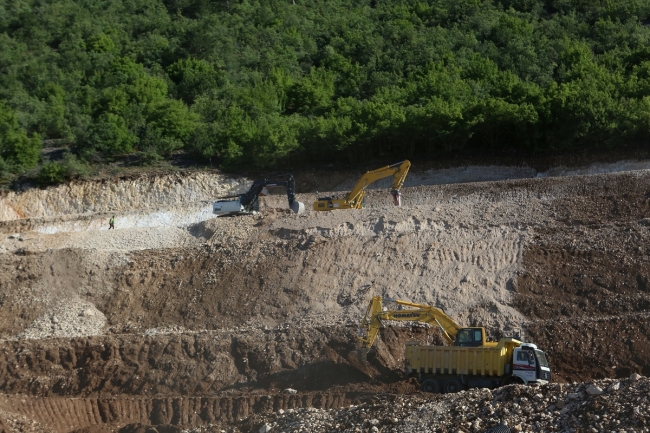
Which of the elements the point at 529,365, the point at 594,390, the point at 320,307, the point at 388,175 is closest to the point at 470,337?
the point at 529,365

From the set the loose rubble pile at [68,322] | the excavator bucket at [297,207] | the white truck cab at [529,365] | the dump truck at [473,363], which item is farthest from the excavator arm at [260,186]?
the white truck cab at [529,365]

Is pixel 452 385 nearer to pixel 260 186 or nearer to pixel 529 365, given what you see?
pixel 529 365

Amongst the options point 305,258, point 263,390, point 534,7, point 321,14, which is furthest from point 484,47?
point 263,390

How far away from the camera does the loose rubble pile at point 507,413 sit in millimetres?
18234

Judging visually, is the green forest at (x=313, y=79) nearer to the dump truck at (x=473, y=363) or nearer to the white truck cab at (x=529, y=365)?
the dump truck at (x=473, y=363)

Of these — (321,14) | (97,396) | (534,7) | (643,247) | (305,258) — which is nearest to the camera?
(97,396)

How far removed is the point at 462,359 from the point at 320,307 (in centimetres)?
754

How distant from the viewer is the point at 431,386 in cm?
2472

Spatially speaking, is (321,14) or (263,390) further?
(321,14)

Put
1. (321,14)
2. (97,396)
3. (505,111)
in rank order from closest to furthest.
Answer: (97,396), (505,111), (321,14)

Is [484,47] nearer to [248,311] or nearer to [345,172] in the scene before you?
[345,172]

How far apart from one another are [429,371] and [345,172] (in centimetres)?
2309

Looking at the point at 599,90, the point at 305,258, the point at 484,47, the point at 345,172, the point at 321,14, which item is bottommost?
the point at 305,258

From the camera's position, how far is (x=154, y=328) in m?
32.1
